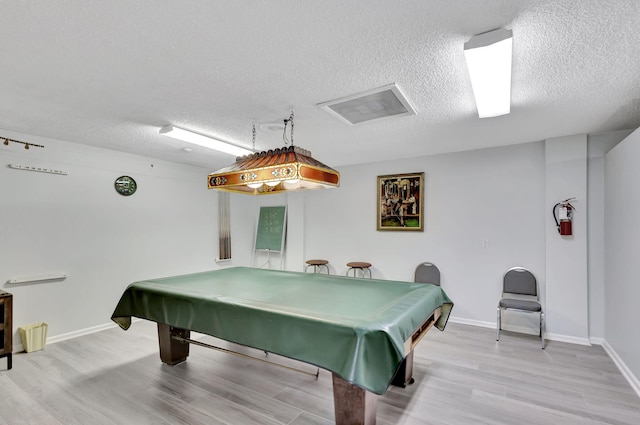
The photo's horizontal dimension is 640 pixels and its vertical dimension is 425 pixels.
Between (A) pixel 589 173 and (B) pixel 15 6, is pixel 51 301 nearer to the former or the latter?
(B) pixel 15 6

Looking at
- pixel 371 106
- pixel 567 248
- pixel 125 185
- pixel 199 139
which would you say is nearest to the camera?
pixel 371 106

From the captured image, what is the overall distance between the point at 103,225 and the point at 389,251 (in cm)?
423

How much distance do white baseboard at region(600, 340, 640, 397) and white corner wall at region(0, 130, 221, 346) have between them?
572cm

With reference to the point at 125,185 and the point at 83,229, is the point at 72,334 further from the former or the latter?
the point at 125,185

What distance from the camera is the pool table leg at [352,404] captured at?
1917 mm

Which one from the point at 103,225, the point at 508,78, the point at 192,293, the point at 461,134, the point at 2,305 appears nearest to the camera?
the point at 508,78

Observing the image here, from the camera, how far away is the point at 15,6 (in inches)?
57.9

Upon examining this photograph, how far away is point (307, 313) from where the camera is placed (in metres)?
1.97

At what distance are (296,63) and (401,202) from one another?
3.31 m

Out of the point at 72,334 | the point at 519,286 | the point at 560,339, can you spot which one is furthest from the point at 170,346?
the point at 560,339

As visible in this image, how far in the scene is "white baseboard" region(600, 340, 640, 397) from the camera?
259 centimetres

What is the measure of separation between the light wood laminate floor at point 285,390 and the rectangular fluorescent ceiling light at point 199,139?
7.89 ft

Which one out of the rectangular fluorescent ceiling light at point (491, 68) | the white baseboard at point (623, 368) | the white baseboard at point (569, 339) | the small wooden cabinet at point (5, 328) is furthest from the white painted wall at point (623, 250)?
the small wooden cabinet at point (5, 328)

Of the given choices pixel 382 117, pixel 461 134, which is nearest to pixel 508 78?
pixel 382 117
